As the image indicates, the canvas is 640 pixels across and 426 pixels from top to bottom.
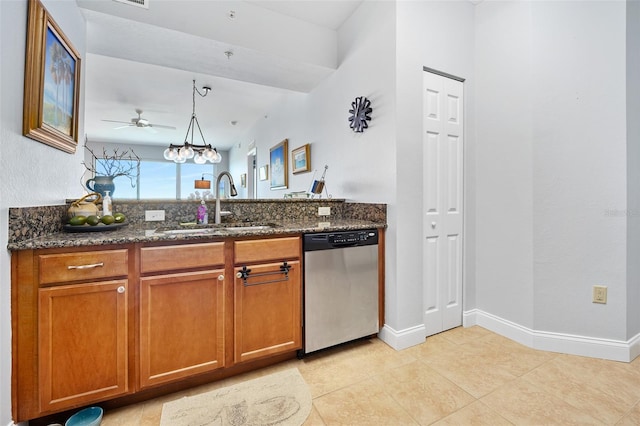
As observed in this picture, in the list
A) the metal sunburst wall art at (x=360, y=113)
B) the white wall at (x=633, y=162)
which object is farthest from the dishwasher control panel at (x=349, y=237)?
the white wall at (x=633, y=162)

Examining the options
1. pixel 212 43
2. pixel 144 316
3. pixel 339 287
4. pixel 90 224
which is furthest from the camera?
pixel 212 43

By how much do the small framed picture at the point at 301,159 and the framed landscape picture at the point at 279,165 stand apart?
0.26 metres

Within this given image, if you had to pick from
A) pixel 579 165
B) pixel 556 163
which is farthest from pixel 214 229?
pixel 579 165

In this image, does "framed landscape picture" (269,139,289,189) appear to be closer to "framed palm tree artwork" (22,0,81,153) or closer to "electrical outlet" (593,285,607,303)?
"framed palm tree artwork" (22,0,81,153)

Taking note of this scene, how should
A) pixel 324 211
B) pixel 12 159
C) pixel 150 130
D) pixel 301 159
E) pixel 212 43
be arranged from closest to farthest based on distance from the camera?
pixel 12 159
pixel 212 43
pixel 324 211
pixel 301 159
pixel 150 130

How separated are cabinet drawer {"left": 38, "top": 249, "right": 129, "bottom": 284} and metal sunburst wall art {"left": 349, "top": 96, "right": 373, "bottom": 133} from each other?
1916 millimetres

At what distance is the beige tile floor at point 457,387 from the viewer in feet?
4.58

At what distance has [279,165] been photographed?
14.3 ft

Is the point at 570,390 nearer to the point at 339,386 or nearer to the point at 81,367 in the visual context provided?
the point at 339,386

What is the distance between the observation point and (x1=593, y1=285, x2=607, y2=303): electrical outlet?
1910mm

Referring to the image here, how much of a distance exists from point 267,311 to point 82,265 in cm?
99

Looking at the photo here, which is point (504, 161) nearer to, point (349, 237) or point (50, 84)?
point (349, 237)

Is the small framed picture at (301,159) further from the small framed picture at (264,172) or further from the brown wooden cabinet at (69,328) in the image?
the brown wooden cabinet at (69,328)

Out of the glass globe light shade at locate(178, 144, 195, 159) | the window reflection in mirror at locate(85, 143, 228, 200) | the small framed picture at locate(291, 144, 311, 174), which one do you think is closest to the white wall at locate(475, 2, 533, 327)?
the small framed picture at locate(291, 144, 311, 174)
